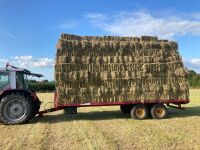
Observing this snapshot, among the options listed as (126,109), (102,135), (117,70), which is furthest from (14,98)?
(126,109)

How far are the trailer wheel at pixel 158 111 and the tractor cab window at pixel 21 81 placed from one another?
532cm

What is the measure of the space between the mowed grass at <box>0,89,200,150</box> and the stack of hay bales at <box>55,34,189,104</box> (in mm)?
1261

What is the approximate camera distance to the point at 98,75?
14.4 meters

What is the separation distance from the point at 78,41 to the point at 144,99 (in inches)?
144

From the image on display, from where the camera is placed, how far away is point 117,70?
14562mm

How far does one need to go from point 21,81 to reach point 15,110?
119cm

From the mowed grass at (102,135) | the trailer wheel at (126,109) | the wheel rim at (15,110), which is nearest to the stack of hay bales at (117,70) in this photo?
the mowed grass at (102,135)

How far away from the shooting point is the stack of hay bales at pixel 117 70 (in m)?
14.2

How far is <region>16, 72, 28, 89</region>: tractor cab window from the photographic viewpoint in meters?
13.7

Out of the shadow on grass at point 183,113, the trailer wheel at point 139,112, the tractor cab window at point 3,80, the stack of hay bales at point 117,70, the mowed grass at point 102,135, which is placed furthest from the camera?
the shadow on grass at point 183,113

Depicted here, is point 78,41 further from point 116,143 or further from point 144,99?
point 116,143

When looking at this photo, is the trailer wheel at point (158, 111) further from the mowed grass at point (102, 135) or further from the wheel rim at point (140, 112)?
the mowed grass at point (102, 135)

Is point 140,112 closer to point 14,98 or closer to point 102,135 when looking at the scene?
point 102,135

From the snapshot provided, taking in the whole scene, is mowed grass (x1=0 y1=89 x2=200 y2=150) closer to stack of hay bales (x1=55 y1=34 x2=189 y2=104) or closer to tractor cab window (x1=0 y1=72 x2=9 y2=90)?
stack of hay bales (x1=55 y1=34 x2=189 y2=104)
